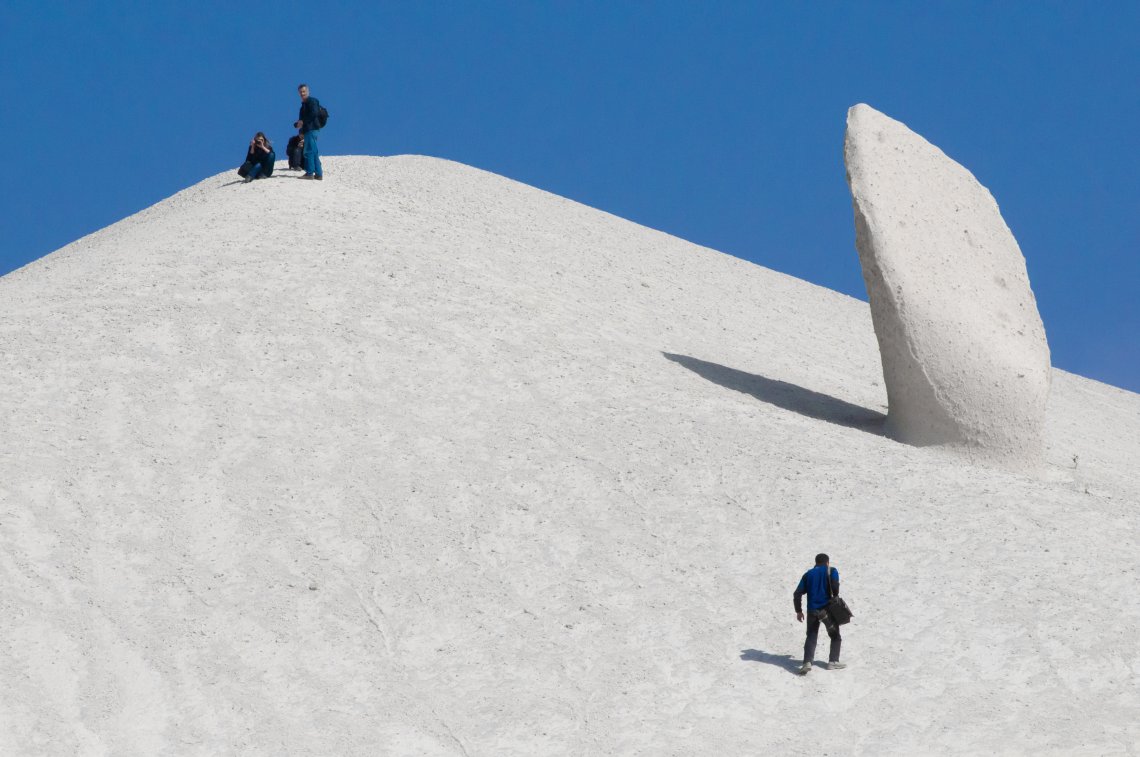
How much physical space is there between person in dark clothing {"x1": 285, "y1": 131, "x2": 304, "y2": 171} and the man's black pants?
47.2ft

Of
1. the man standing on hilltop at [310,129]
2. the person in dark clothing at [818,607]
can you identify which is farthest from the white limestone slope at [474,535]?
the man standing on hilltop at [310,129]

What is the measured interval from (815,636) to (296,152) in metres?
14.8

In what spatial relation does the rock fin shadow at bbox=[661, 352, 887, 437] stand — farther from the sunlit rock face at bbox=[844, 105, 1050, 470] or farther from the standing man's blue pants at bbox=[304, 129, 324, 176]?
the standing man's blue pants at bbox=[304, 129, 324, 176]

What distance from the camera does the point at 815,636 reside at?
11727 millimetres

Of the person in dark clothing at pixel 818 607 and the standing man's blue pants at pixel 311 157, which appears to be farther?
the standing man's blue pants at pixel 311 157

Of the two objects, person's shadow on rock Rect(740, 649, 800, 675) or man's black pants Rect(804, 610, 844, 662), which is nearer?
man's black pants Rect(804, 610, 844, 662)

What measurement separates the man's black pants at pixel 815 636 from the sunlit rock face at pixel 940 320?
18.8 ft

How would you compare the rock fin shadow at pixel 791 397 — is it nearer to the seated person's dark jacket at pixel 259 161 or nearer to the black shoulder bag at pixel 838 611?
the black shoulder bag at pixel 838 611

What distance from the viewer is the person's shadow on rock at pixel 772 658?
11970 mm

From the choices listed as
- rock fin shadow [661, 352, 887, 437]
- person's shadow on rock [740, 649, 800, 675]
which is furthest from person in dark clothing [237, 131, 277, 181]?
person's shadow on rock [740, 649, 800, 675]

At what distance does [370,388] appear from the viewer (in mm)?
16422

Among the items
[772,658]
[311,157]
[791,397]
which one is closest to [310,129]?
[311,157]

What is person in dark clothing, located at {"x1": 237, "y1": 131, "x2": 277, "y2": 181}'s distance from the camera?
23.9 meters

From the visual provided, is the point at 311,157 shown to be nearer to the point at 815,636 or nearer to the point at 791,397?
the point at 791,397
